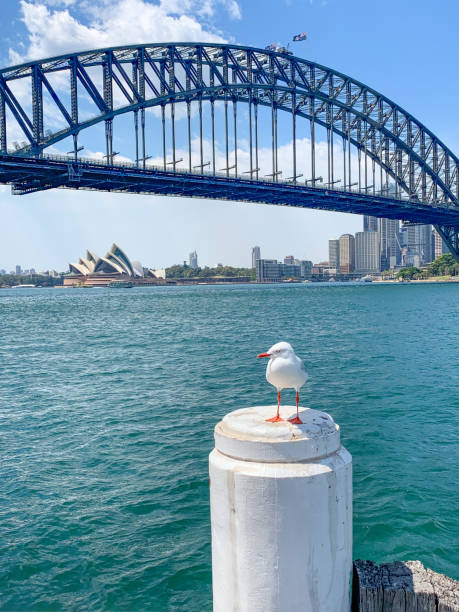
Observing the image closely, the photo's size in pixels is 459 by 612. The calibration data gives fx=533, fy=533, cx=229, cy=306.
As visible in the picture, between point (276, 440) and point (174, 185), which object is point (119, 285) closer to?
point (174, 185)

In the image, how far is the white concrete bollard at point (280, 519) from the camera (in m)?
2.94

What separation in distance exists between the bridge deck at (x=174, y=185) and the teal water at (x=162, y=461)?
39017 mm

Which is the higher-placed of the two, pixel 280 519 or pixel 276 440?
pixel 276 440

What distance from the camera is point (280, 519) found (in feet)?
9.63

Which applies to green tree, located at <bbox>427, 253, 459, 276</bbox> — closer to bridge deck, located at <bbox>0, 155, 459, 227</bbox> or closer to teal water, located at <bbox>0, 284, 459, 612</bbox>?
bridge deck, located at <bbox>0, 155, 459, 227</bbox>

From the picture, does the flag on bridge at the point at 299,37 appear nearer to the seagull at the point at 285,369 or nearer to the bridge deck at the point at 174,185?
the bridge deck at the point at 174,185

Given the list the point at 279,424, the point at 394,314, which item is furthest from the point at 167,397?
the point at 394,314

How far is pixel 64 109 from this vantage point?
224ft

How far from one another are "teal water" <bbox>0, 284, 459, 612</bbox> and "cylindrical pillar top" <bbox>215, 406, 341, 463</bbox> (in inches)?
157

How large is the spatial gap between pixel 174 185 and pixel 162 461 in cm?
6351

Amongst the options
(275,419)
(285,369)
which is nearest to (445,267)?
(285,369)

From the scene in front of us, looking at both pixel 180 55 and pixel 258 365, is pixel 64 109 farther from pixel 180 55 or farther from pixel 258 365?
pixel 258 365

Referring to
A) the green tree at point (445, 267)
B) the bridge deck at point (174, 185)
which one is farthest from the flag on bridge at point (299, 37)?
the green tree at point (445, 267)

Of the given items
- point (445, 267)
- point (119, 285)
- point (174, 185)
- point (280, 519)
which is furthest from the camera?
point (119, 285)
